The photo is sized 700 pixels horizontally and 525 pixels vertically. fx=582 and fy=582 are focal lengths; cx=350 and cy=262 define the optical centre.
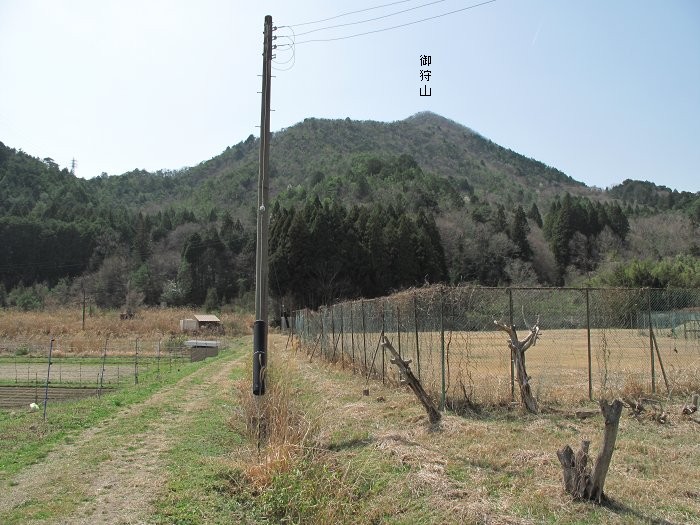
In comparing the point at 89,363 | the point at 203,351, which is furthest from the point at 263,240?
the point at 89,363

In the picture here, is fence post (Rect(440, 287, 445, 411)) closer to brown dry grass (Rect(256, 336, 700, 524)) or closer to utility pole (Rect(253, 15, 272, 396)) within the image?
brown dry grass (Rect(256, 336, 700, 524))

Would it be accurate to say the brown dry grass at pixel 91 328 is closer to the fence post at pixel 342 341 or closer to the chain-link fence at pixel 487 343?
the fence post at pixel 342 341

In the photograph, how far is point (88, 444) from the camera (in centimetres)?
953

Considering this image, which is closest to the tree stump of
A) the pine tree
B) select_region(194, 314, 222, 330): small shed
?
select_region(194, 314, 222, 330): small shed

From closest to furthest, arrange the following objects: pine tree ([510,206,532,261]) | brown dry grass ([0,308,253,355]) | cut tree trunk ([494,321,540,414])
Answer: cut tree trunk ([494,321,540,414])
brown dry grass ([0,308,253,355])
pine tree ([510,206,532,261])

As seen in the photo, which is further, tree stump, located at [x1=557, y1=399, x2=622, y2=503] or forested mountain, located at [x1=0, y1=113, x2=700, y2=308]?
forested mountain, located at [x1=0, y1=113, x2=700, y2=308]

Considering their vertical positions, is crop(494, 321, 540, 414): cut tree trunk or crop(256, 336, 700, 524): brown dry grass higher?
crop(494, 321, 540, 414): cut tree trunk

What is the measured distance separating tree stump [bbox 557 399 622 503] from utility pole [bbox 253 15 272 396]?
17.2ft

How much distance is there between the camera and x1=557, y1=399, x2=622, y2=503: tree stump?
6.02 m

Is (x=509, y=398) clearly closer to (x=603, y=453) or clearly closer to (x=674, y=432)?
(x=674, y=432)

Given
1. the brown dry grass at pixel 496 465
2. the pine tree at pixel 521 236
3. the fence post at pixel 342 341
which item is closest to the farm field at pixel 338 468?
the brown dry grass at pixel 496 465

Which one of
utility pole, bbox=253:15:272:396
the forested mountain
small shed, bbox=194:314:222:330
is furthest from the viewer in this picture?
small shed, bbox=194:314:222:330

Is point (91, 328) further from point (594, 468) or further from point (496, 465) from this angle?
point (594, 468)

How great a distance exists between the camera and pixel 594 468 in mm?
6078
